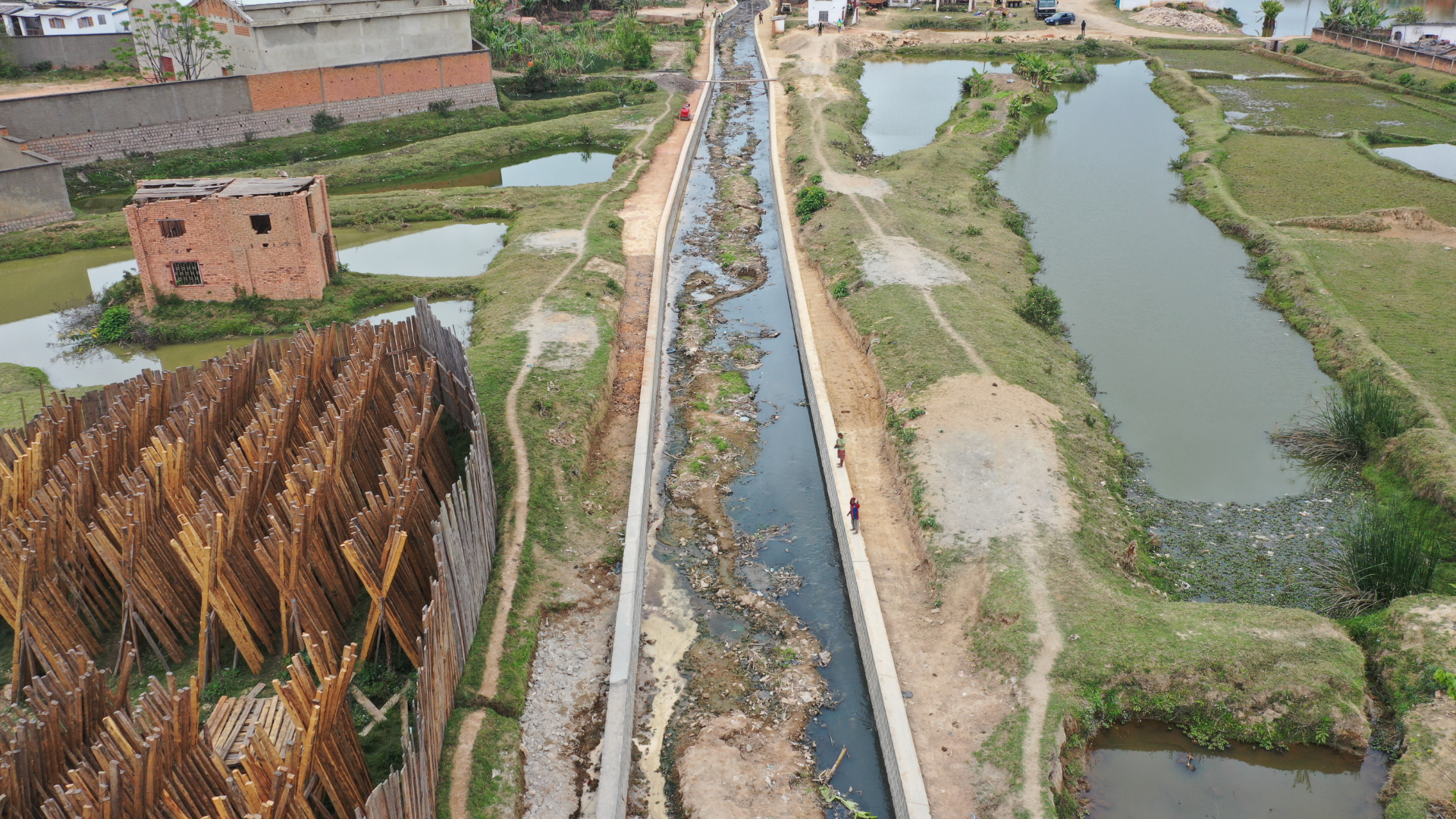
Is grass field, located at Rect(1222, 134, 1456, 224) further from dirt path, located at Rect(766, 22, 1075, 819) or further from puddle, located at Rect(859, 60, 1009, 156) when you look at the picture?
dirt path, located at Rect(766, 22, 1075, 819)

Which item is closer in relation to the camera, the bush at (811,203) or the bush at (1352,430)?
the bush at (1352,430)

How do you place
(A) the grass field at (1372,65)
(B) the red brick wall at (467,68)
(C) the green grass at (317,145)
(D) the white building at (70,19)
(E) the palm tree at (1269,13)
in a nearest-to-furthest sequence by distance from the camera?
(C) the green grass at (317,145) < (B) the red brick wall at (467,68) < (A) the grass field at (1372,65) < (D) the white building at (70,19) < (E) the palm tree at (1269,13)

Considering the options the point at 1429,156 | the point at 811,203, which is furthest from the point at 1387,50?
the point at 811,203

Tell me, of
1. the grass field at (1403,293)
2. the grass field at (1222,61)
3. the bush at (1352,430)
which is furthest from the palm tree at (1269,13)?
the bush at (1352,430)

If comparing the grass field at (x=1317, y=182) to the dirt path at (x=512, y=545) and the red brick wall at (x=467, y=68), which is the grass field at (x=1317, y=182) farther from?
the red brick wall at (x=467, y=68)

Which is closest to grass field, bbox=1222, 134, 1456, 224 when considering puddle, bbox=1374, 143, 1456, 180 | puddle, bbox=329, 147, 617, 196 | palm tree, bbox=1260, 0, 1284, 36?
puddle, bbox=1374, 143, 1456, 180

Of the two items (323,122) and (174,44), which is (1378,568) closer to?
(323,122)

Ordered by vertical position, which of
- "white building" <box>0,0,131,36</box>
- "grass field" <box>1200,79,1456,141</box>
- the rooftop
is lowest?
"grass field" <box>1200,79,1456,141</box>
